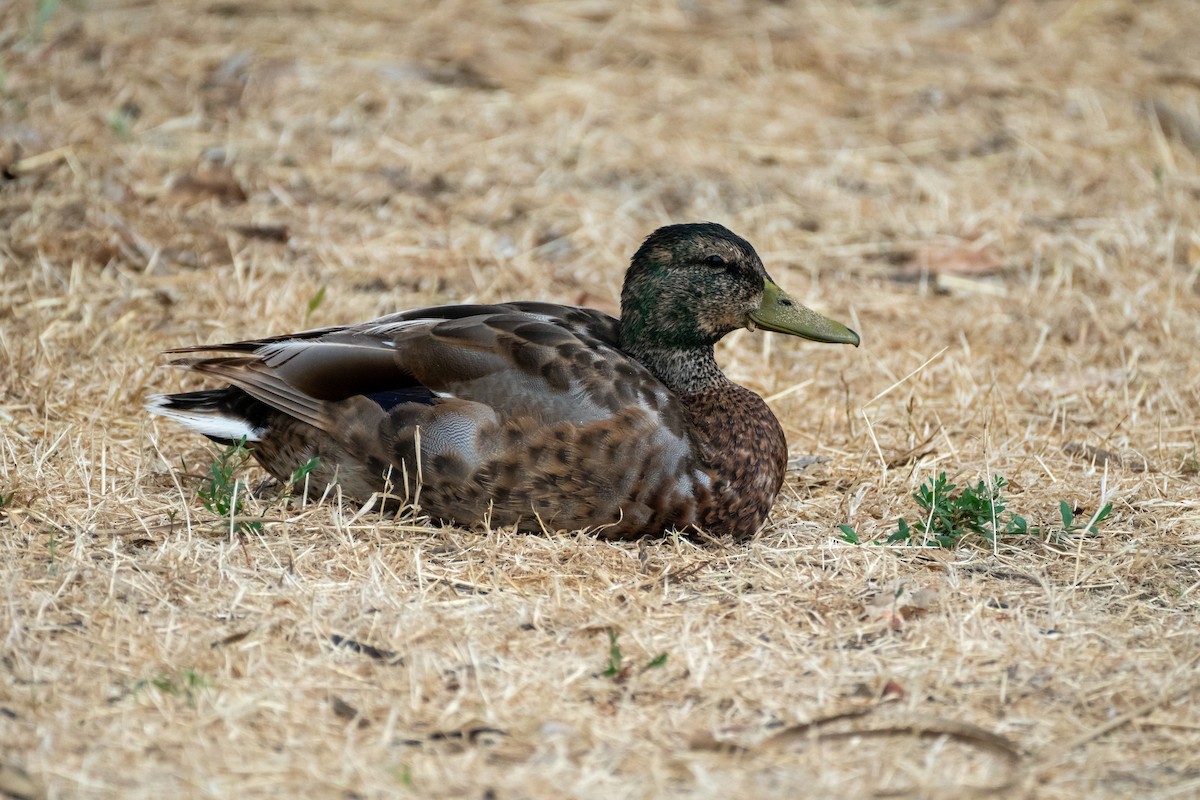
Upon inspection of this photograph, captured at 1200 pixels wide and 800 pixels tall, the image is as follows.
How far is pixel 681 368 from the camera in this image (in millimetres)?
4059

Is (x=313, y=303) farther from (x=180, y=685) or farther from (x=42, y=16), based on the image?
(x=42, y=16)

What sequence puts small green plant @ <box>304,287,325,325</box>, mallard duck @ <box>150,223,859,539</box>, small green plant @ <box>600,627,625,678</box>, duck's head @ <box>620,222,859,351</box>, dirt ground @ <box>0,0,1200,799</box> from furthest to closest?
small green plant @ <box>304,287,325,325</box> → duck's head @ <box>620,222,859,351</box> → mallard duck @ <box>150,223,859,539</box> → small green plant @ <box>600,627,625,678</box> → dirt ground @ <box>0,0,1200,799</box>

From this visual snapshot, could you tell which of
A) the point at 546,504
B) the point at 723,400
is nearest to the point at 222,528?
the point at 546,504

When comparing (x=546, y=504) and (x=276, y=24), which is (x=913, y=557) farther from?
(x=276, y=24)

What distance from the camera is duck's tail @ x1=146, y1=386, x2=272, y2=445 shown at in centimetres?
407

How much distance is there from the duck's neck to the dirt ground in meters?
0.45

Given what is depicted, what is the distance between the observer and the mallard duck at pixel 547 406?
3.75 meters

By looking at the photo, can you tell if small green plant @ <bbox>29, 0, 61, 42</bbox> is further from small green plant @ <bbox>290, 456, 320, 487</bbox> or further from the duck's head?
the duck's head

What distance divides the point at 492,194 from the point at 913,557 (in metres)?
3.36

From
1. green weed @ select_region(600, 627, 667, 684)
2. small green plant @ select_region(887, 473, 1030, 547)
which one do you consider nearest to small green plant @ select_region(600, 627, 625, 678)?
green weed @ select_region(600, 627, 667, 684)

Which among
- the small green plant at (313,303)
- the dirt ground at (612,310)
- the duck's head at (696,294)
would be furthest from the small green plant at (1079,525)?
the small green plant at (313,303)

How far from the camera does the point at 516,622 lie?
3309 millimetres

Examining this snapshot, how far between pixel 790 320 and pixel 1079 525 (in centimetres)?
97

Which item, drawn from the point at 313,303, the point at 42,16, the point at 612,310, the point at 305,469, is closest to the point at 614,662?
the point at 305,469
